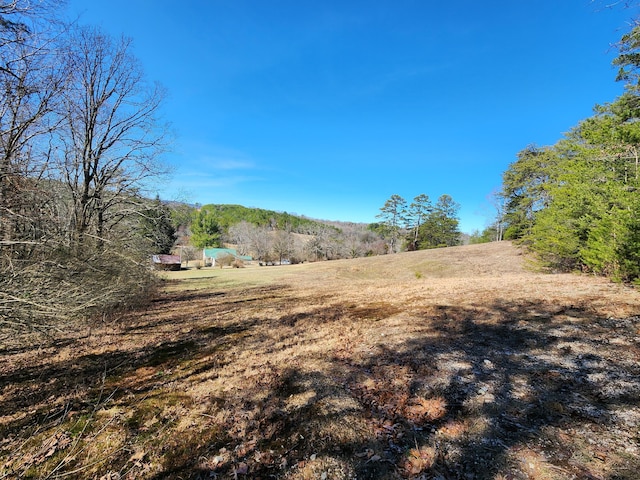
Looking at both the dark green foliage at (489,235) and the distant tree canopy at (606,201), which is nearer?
the distant tree canopy at (606,201)

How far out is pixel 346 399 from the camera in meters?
3.64

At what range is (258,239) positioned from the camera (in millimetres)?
63469

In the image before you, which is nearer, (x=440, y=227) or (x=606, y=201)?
(x=606, y=201)

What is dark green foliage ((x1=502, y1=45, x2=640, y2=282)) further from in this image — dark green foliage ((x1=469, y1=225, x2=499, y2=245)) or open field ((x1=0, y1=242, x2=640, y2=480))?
dark green foliage ((x1=469, y1=225, x2=499, y2=245))

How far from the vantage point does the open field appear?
2570 millimetres

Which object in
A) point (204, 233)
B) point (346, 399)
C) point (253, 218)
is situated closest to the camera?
point (346, 399)

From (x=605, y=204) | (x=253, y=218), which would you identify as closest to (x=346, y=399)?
(x=605, y=204)

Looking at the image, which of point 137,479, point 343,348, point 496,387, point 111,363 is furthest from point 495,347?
point 111,363

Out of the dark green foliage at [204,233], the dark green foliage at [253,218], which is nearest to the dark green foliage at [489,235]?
the dark green foliage at [253,218]

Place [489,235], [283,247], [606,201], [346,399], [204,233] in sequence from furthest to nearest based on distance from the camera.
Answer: [204,233], [283,247], [489,235], [606,201], [346,399]

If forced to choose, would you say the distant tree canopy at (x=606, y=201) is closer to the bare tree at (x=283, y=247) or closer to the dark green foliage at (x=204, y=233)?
the bare tree at (x=283, y=247)

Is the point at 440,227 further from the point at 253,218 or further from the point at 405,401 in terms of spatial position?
the point at 253,218

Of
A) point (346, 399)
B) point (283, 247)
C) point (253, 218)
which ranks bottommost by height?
point (346, 399)

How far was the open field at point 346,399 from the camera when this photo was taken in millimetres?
2570
